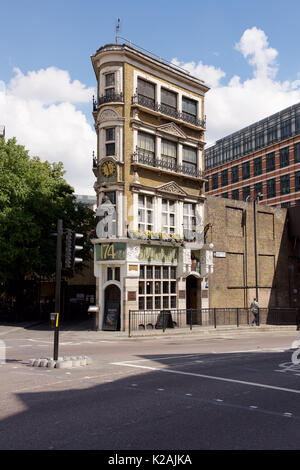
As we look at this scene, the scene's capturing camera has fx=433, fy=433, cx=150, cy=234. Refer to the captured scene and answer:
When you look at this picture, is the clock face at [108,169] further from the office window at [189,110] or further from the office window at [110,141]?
the office window at [189,110]

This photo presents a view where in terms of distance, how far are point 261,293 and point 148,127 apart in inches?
647

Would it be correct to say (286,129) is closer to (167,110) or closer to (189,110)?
(189,110)

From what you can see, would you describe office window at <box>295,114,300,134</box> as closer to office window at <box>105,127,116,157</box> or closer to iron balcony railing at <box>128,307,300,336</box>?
iron balcony railing at <box>128,307,300,336</box>

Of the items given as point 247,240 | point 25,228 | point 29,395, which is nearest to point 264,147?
point 247,240

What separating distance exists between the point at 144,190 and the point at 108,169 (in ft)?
8.80

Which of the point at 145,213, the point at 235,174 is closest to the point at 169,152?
the point at 145,213

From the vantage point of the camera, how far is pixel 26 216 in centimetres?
2920

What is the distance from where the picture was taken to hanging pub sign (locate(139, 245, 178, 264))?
27.6 metres

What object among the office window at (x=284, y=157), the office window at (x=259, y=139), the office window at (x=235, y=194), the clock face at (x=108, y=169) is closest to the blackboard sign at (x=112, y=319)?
the clock face at (x=108, y=169)

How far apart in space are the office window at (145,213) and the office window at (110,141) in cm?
346

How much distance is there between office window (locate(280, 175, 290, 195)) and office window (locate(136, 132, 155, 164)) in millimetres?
39503

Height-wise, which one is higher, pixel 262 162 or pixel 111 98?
pixel 262 162
